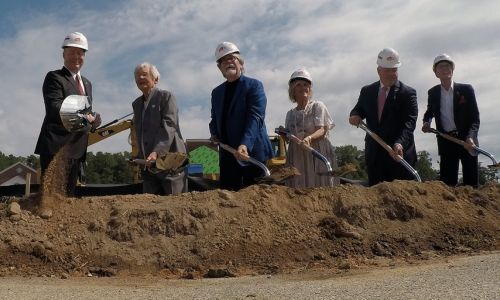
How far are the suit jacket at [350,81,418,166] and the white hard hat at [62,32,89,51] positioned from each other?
2867 millimetres

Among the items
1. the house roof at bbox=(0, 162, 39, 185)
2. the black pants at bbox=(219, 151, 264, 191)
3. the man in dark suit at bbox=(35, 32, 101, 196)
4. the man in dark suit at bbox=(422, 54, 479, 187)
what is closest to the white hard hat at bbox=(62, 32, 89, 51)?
the man in dark suit at bbox=(35, 32, 101, 196)

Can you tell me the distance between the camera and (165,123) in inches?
237

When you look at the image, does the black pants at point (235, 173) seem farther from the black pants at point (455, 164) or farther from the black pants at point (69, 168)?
the black pants at point (455, 164)

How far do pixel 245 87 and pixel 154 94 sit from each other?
858 mm

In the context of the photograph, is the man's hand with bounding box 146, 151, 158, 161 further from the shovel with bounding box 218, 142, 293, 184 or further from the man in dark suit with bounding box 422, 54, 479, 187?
the man in dark suit with bounding box 422, 54, 479, 187

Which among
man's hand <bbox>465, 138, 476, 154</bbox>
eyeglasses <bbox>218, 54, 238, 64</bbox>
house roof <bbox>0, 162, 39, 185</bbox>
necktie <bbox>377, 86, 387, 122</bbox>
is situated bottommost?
man's hand <bbox>465, 138, 476, 154</bbox>

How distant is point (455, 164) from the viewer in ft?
24.1

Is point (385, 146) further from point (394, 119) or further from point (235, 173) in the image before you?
point (235, 173)

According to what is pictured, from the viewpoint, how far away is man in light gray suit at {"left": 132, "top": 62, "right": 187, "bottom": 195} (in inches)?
238

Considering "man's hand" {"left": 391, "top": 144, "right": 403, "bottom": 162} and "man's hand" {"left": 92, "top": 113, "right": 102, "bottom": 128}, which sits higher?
"man's hand" {"left": 92, "top": 113, "right": 102, "bottom": 128}

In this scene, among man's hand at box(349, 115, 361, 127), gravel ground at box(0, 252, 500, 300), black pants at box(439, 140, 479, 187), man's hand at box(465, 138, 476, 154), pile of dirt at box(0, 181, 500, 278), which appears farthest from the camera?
black pants at box(439, 140, 479, 187)

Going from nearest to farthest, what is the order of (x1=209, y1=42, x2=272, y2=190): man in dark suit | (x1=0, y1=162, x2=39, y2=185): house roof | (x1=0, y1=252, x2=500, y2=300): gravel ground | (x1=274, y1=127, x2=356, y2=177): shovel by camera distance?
(x1=0, y1=252, x2=500, y2=300): gravel ground
(x1=209, y1=42, x2=272, y2=190): man in dark suit
(x1=274, y1=127, x2=356, y2=177): shovel
(x1=0, y1=162, x2=39, y2=185): house roof

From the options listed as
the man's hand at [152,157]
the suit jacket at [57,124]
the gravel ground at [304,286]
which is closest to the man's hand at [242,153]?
the man's hand at [152,157]

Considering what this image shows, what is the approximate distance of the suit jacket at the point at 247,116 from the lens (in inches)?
238
